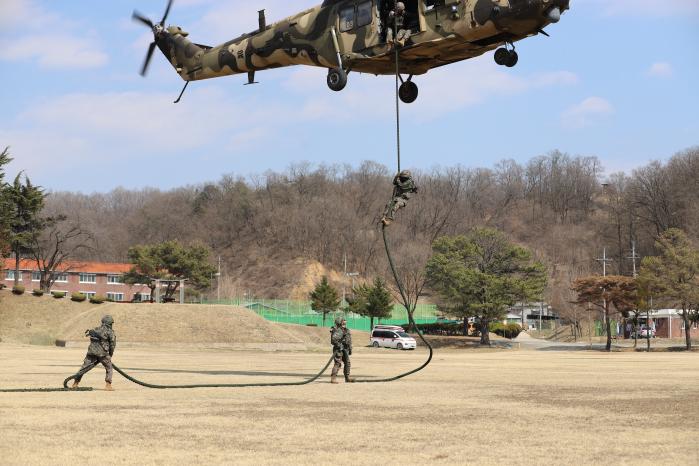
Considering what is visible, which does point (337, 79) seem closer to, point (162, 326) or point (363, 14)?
point (363, 14)

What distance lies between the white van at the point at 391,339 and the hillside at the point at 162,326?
485 centimetres

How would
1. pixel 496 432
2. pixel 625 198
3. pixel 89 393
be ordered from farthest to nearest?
pixel 625 198 < pixel 89 393 < pixel 496 432

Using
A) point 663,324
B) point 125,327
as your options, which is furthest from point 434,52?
point 663,324

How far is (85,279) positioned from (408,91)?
11949cm

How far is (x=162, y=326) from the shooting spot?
63.8 metres

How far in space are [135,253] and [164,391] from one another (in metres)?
84.3

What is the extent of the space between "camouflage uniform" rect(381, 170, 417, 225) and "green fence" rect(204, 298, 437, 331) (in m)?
72.1

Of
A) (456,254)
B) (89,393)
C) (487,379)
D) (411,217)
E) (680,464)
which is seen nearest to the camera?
(680,464)

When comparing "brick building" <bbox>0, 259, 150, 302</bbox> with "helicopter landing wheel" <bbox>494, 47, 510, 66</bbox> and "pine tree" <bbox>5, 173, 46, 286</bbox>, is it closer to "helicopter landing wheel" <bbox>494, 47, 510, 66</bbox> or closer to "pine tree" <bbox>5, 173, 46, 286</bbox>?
"pine tree" <bbox>5, 173, 46, 286</bbox>

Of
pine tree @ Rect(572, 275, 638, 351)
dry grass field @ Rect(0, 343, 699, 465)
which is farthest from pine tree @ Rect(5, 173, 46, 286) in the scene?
dry grass field @ Rect(0, 343, 699, 465)

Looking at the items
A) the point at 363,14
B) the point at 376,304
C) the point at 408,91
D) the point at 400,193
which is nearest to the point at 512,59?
the point at 408,91

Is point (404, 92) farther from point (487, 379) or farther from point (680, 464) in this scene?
point (680, 464)

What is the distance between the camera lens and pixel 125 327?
62812 mm

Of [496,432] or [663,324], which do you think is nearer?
[496,432]
